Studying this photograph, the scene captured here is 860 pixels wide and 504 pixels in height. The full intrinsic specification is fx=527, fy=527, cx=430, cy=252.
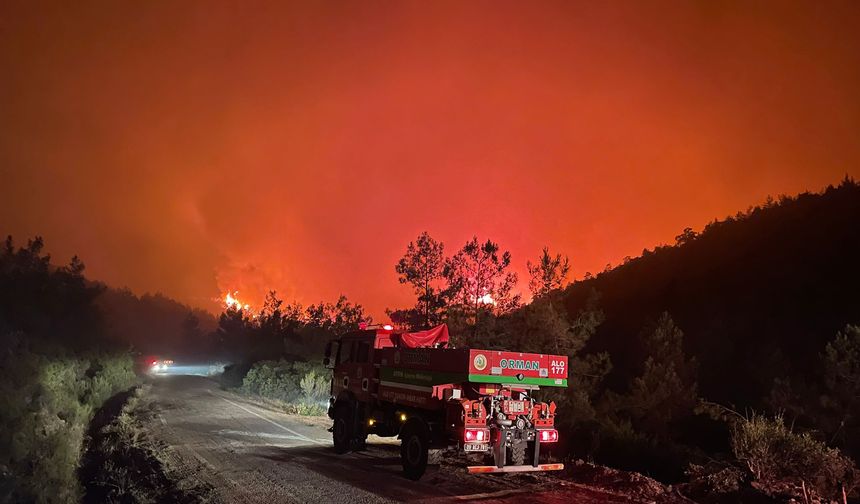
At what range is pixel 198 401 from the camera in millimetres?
26531

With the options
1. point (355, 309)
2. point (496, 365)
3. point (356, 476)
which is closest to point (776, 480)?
point (496, 365)

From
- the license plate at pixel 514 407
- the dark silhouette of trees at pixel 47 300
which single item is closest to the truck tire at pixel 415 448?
the license plate at pixel 514 407

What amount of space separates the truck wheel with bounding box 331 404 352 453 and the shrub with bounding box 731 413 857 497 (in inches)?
355

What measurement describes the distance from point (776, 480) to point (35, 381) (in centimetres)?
2126

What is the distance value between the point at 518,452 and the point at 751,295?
37.4 meters

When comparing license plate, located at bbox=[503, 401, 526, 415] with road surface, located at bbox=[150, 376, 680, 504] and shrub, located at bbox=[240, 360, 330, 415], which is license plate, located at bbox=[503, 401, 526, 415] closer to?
road surface, located at bbox=[150, 376, 680, 504]

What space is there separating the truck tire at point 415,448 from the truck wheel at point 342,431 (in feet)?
10.7

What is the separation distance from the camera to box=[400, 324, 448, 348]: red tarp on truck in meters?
13.8

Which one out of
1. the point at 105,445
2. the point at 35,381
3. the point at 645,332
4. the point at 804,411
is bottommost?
the point at 105,445

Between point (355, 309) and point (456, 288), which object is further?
point (355, 309)

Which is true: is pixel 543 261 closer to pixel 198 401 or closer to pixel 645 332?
pixel 645 332

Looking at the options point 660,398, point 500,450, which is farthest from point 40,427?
point 660,398

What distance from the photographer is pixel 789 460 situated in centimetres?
936

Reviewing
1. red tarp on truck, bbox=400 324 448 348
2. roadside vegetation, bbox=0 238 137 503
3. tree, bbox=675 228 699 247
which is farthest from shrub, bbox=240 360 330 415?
tree, bbox=675 228 699 247
